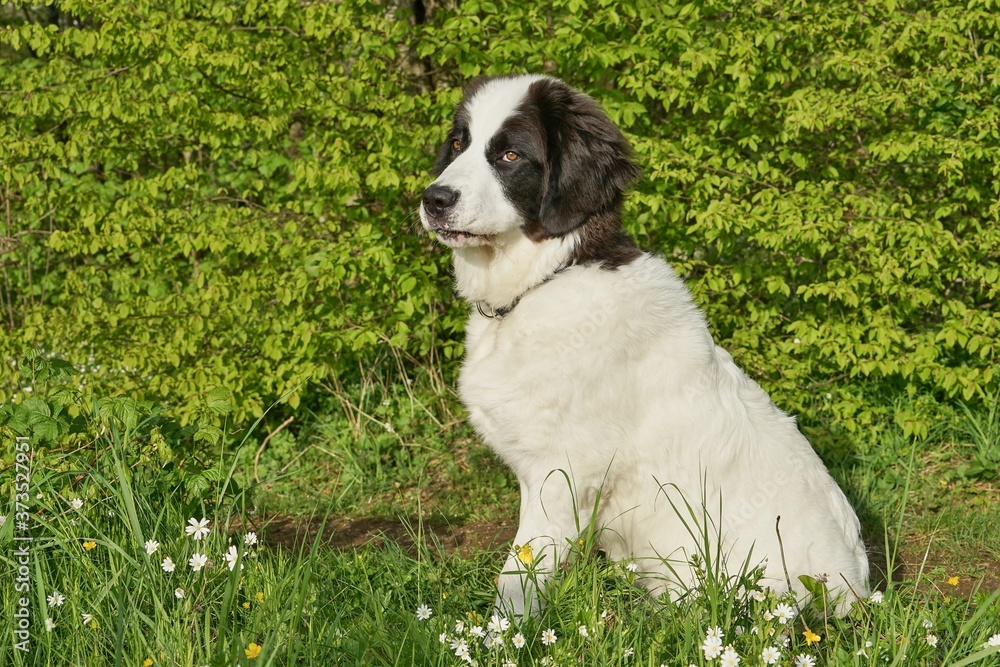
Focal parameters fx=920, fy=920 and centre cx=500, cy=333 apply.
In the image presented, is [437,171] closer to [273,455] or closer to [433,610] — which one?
[433,610]

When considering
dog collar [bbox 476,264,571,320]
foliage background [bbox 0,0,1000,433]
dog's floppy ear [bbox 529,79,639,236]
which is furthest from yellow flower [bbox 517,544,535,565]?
foliage background [bbox 0,0,1000,433]

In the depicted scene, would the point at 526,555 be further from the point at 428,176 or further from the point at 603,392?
the point at 428,176

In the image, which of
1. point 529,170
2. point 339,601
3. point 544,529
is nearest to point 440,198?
point 529,170

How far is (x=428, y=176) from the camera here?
4.75 meters

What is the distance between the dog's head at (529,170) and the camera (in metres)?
3.09

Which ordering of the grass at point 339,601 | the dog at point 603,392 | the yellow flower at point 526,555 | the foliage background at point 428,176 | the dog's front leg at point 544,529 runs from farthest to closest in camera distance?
the foliage background at point 428,176 < the dog at point 603,392 < the dog's front leg at point 544,529 < the yellow flower at point 526,555 < the grass at point 339,601

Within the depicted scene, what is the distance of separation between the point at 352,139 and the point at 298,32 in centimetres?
64

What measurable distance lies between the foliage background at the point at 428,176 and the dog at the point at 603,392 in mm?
1474

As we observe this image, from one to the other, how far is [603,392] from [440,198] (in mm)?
832

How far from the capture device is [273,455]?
5195 mm

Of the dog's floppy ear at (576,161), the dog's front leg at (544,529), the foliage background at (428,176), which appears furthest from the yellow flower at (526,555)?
the foliage background at (428,176)

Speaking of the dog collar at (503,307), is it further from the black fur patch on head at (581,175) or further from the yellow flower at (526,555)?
the yellow flower at (526,555)

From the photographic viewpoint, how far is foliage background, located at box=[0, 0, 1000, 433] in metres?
4.57

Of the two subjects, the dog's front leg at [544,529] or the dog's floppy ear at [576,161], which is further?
the dog's floppy ear at [576,161]
